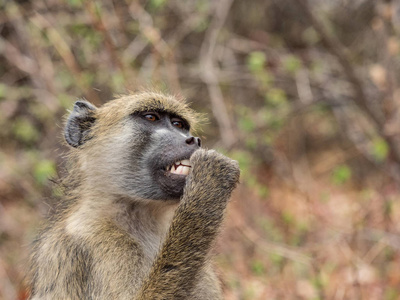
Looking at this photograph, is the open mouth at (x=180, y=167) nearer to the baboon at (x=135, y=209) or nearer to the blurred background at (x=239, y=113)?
the baboon at (x=135, y=209)

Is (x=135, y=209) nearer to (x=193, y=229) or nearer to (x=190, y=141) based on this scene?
(x=190, y=141)

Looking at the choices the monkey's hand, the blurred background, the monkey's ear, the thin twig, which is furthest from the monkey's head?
the thin twig

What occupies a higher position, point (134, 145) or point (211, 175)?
point (134, 145)

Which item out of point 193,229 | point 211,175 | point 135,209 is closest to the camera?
point 193,229

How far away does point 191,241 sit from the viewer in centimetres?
345

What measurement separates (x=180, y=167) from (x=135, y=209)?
0.47m

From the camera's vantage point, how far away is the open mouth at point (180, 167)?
396 centimetres

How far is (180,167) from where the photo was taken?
3986 millimetres

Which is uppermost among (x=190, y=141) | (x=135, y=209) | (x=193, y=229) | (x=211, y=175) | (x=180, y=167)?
(x=190, y=141)

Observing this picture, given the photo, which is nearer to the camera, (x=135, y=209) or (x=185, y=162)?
Answer: (x=185, y=162)

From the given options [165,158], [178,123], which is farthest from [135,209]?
[178,123]

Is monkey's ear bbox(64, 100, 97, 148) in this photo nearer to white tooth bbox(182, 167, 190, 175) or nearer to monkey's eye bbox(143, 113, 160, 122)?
monkey's eye bbox(143, 113, 160, 122)

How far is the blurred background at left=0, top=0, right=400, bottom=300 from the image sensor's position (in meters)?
7.01

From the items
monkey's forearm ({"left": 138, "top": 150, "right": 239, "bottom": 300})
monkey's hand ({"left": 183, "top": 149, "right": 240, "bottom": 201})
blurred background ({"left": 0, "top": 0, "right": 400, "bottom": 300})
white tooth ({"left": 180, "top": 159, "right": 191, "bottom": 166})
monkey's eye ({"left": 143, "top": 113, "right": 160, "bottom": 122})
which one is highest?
blurred background ({"left": 0, "top": 0, "right": 400, "bottom": 300})
